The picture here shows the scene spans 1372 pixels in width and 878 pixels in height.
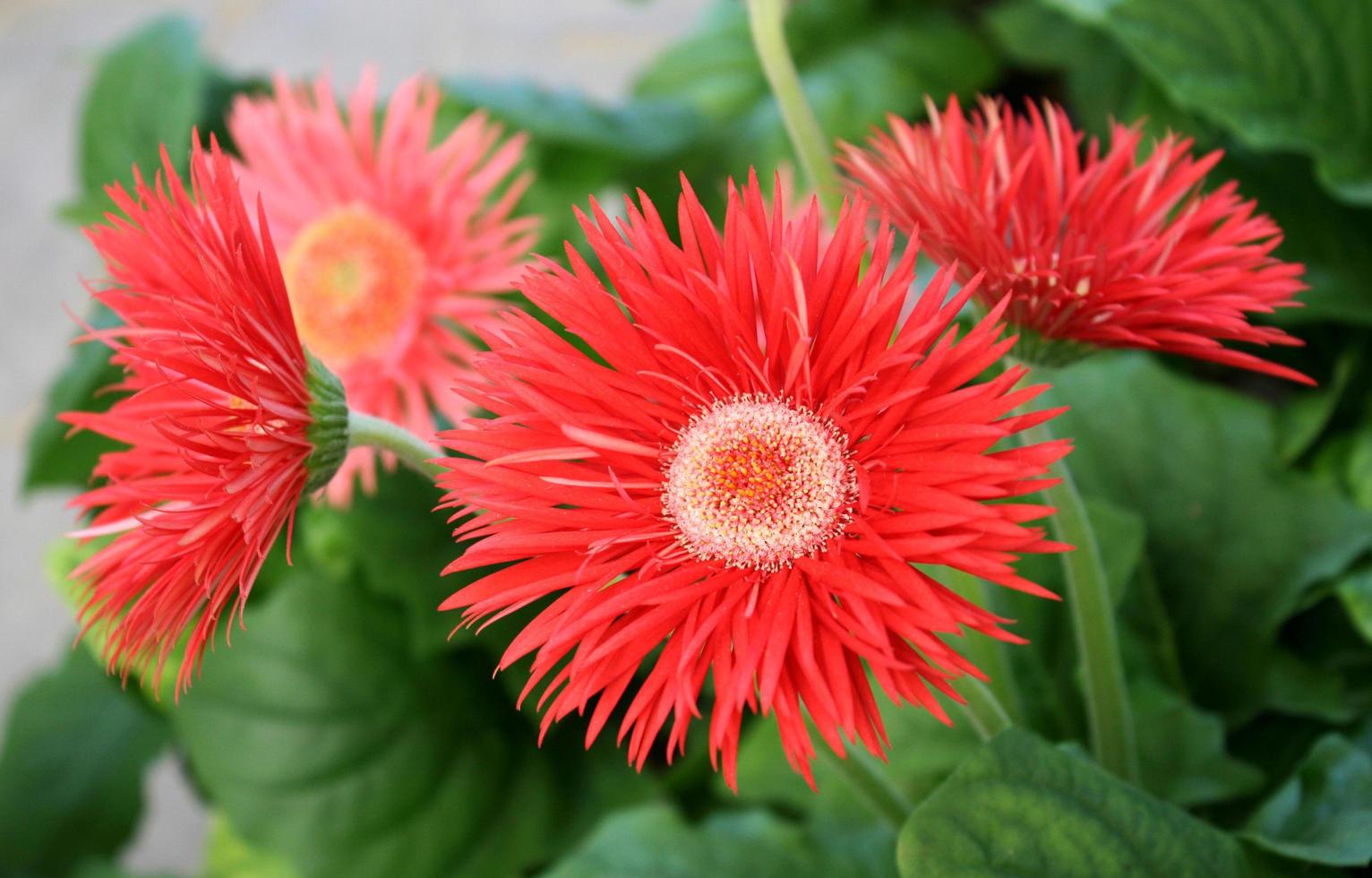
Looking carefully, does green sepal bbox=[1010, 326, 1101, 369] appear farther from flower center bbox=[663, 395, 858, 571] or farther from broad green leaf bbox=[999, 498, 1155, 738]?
broad green leaf bbox=[999, 498, 1155, 738]

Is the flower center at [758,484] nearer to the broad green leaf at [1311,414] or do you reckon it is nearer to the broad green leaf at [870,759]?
the broad green leaf at [870,759]

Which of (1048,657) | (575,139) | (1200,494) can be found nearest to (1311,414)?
(1200,494)

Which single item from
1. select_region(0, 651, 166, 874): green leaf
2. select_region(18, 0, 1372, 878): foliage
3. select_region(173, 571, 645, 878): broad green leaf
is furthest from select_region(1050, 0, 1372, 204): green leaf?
select_region(0, 651, 166, 874): green leaf

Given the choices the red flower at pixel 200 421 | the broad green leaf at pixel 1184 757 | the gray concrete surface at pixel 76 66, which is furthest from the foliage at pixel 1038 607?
the gray concrete surface at pixel 76 66

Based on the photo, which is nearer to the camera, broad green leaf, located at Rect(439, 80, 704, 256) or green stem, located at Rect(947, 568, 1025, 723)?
green stem, located at Rect(947, 568, 1025, 723)

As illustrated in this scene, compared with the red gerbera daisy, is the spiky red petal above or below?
below

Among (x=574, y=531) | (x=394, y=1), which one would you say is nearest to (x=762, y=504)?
(x=574, y=531)

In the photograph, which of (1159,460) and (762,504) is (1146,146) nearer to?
(1159,460)
